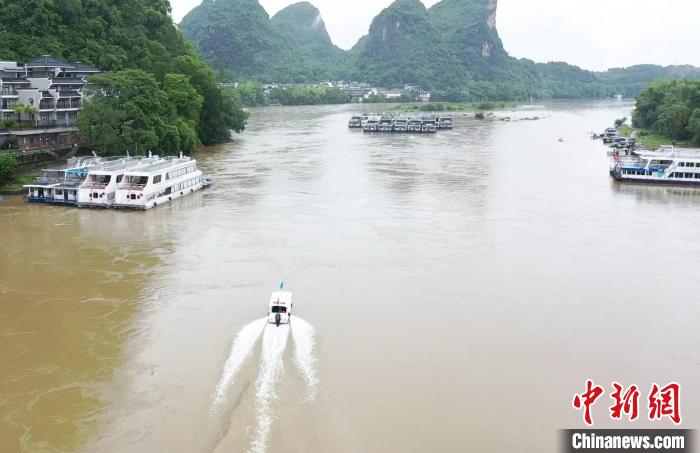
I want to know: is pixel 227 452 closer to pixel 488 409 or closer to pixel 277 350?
pixel 277 350

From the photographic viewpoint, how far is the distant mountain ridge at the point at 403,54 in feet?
479

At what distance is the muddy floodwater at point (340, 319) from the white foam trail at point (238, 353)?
2.5 inches

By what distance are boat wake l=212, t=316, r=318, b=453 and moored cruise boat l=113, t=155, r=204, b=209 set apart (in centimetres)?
1457

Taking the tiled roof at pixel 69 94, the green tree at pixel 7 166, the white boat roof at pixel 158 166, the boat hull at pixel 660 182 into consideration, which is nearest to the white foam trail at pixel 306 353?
the white boat roof at pixel 158 166

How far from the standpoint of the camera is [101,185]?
1106 inches

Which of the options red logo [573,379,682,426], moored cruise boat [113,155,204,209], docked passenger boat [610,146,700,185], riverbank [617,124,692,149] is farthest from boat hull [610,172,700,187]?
red logo [573,379,682,426]

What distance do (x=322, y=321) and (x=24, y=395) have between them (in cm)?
650

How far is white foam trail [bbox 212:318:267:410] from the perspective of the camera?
12.1 metres

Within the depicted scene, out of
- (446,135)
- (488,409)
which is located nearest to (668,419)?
(488,409)

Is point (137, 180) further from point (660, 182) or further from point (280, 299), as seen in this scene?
point (660, 182)

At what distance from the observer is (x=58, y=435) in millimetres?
10906

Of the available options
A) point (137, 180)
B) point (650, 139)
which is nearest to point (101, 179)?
point (137, 180)

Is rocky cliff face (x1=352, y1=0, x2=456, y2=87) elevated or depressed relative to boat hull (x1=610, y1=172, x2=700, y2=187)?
elevated

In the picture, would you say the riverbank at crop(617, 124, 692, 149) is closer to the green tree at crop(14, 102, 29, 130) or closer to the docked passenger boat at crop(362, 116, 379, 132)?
the docked passenger boat at crop(362, 116, 379, 132)
